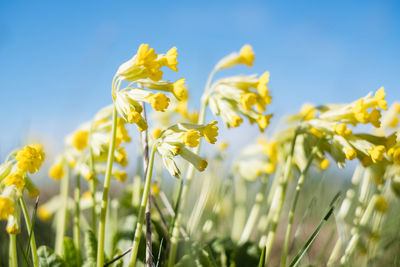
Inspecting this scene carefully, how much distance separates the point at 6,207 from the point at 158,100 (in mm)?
683

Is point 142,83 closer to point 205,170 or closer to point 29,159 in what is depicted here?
point 29,159

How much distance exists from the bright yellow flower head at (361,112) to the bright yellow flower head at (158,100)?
3.18 ft

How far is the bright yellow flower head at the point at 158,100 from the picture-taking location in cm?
151

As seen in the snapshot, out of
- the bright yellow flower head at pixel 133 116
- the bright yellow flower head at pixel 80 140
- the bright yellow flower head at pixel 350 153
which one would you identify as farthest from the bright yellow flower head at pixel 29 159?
the bright yellow flower head at pixel 350 153

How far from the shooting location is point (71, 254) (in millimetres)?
1920

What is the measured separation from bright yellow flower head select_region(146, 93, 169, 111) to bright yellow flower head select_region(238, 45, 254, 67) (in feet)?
3.37

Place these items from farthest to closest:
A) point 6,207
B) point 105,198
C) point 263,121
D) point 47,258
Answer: point 263,121
point 47,258
point 105,198
point 6,207

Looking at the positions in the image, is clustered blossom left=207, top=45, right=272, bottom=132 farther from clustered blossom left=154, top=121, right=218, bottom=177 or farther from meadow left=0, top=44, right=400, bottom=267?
clustered blossom left=154, top=121, right=218, bottom=177

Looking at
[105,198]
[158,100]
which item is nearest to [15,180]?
[105,198]

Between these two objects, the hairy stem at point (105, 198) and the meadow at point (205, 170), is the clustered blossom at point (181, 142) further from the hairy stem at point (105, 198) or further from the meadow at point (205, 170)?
the hairy stem at point (105, 198)

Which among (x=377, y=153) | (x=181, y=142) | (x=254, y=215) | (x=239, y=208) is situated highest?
(x=181, y=142)

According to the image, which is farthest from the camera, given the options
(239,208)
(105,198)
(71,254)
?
(239,208)

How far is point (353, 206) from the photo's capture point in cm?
246

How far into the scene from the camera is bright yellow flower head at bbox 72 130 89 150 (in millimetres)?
2221
